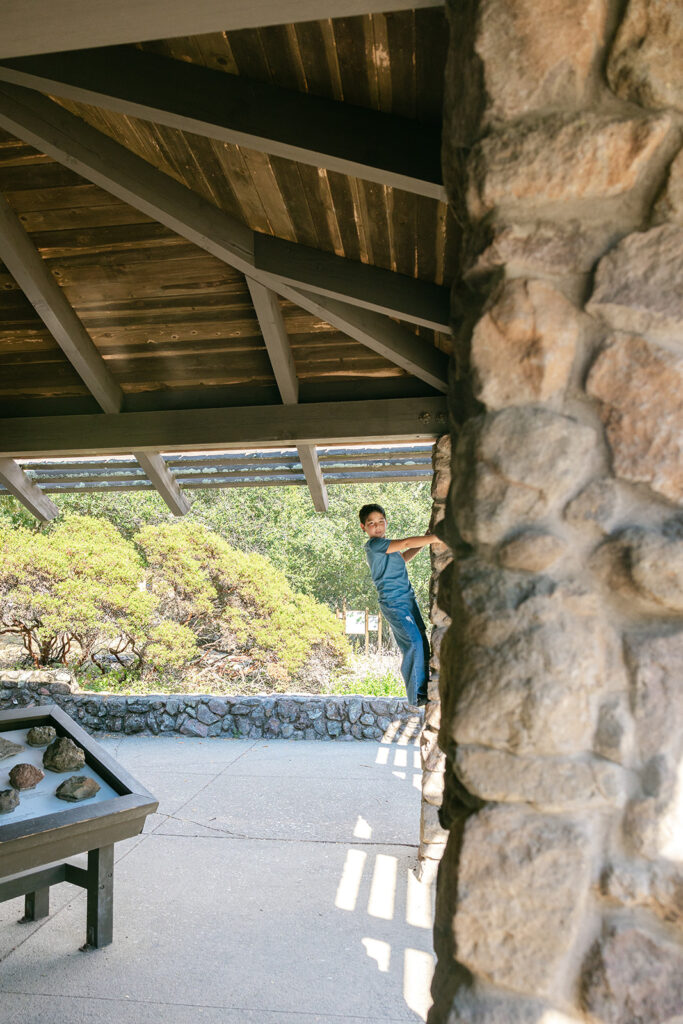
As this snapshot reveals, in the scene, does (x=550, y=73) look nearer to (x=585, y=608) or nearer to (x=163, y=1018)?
(x=585, y=608)

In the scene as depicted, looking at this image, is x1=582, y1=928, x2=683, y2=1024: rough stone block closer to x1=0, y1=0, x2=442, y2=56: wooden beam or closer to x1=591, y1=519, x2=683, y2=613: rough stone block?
x1=591, y1=519, x2=683, y2=613: rough stone block

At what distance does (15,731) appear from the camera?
3.53m

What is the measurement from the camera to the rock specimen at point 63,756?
3148 millimetres

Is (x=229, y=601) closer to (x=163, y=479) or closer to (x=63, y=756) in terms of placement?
(x=163, y=479)

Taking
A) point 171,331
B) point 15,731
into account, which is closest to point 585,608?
point 15,731

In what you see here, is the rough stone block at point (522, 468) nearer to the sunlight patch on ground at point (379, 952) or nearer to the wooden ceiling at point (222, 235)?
the wooden ceiling at point (222, 235)

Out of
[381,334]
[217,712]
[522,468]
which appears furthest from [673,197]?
[217,712]

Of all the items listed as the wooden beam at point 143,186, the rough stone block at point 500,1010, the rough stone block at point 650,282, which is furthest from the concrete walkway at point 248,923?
the wooden beam at point 143,186

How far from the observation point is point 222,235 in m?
3.26

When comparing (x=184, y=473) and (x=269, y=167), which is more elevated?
(x=269, y=167)

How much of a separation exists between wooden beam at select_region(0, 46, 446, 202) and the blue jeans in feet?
8.19

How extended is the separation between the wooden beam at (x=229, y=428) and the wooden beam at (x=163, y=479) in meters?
0.22

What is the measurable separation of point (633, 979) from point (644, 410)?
0.79m

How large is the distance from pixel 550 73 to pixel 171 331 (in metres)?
3.63
